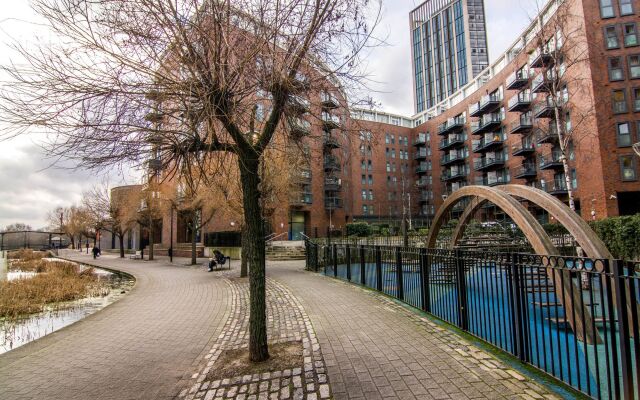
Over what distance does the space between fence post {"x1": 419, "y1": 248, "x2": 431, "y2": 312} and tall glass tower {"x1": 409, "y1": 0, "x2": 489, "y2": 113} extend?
8492cm

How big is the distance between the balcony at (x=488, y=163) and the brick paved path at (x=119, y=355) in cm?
4352

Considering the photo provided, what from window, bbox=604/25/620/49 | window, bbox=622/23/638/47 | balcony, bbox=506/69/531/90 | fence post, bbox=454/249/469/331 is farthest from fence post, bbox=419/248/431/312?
balcony, bbox=506/69/531/90

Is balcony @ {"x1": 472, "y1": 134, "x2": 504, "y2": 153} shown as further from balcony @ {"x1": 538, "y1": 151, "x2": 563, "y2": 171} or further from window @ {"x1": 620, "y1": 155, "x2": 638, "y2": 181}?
window @ {"x1": 620, "y1": 155, "x2": 638, "y2": 181}

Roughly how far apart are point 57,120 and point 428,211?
60016 millimetres

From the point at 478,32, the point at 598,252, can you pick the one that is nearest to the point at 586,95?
the point at 598,252

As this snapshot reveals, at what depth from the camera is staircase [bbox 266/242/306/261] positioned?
25016mm

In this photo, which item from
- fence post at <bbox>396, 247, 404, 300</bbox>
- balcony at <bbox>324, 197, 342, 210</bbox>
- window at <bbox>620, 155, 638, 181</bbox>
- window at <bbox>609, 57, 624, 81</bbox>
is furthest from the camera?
balcony at <bbox>324, 197, 342, 210</bbox>

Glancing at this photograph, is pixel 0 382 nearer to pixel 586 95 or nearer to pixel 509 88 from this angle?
pixel 586 95

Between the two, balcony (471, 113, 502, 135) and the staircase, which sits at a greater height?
balcony (471, 113, 502, 135)

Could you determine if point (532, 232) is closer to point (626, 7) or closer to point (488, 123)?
point (626, 7)

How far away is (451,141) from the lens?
55.0 metres

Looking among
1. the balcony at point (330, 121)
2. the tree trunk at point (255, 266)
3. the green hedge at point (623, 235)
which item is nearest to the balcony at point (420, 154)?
the green hedge at point (623, 235)

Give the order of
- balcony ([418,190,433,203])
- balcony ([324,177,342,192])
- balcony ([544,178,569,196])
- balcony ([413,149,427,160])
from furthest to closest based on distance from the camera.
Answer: balcony ([413,149,427,160]), balcony ([418,190,433,203]), balcony ([324,177,342,192]), balcony ([544,178,569,196])

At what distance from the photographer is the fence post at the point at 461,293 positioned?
593 cm
